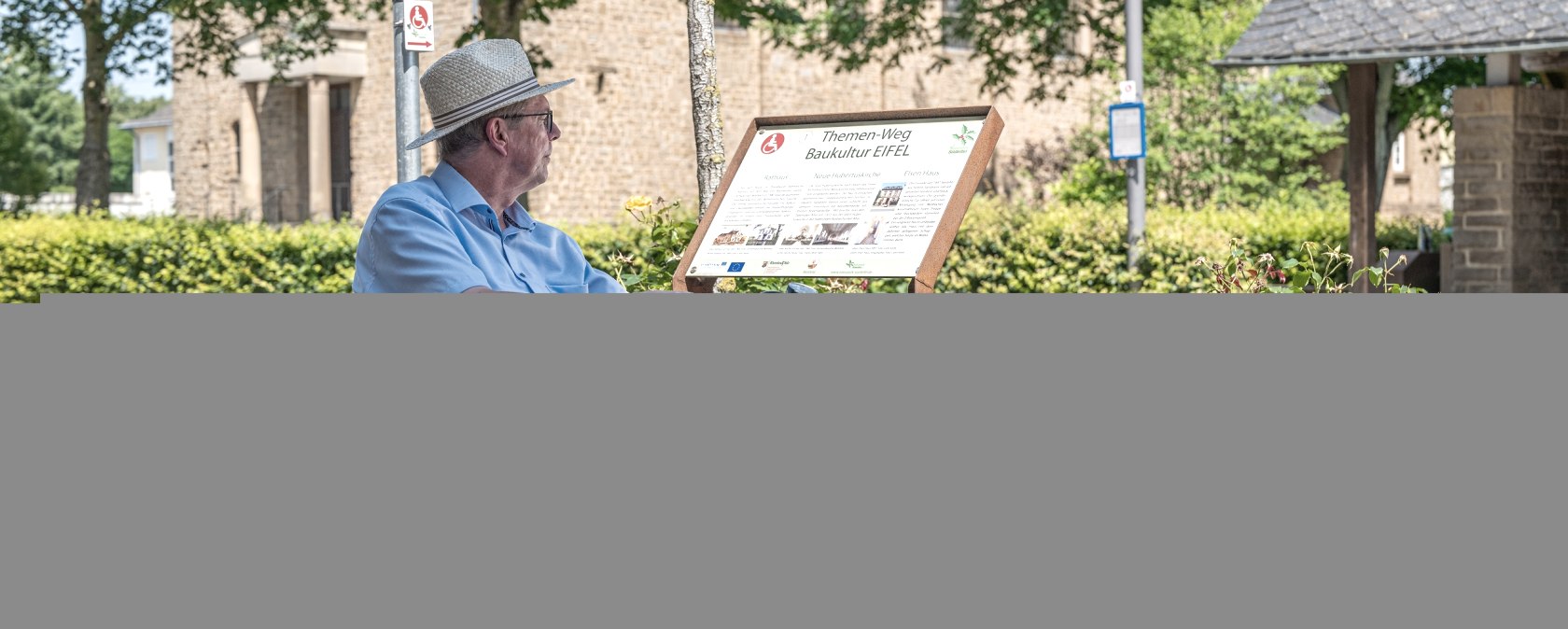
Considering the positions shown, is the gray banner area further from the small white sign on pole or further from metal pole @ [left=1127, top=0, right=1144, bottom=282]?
metal pole @ [left=1127, top=0, right=1144, bottom=282]

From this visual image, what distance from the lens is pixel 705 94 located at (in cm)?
763

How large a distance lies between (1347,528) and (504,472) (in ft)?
4.50

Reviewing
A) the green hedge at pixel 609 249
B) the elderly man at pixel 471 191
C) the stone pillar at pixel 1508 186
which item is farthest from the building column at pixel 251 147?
the elderly man at pixel 471 191

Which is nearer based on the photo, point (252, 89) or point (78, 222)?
point (78, 222)

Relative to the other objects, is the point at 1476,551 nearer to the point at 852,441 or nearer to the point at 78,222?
the point at 852,441

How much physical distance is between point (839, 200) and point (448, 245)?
3.98ft

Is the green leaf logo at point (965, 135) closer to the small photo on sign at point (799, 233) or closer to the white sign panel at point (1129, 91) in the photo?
the small photo on sign at point (799, 233)

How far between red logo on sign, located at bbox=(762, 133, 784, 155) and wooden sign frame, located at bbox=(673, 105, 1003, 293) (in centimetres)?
4

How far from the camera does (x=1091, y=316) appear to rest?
2.82 meters

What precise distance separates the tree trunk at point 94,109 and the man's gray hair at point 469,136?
14.9m

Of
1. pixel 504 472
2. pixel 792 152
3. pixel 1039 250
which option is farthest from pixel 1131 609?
pixel 1039 250

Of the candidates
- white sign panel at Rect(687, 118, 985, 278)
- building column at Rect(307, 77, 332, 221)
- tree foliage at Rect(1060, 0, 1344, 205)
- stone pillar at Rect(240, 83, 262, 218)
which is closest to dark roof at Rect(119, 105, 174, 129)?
stone pillar at Rect(240, 83, 262, 218)

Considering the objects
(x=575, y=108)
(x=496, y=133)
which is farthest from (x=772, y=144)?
(x=575, y=108)

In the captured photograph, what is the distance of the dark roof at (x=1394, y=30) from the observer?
10.6 metres
